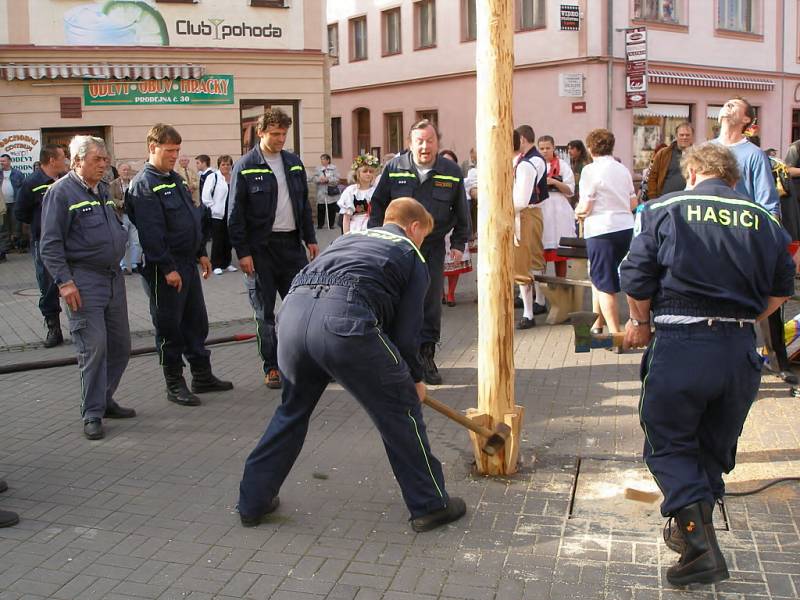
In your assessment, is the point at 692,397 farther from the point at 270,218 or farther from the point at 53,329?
the point at 53,329

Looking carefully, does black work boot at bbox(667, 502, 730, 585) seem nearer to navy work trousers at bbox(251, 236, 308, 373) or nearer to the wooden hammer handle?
the wooden hammer handle

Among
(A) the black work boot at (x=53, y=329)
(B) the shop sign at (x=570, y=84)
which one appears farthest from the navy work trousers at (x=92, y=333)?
(B) the shop sign at (x=570, y=84)

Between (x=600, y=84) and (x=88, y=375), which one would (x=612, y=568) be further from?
(x=600, y=84)

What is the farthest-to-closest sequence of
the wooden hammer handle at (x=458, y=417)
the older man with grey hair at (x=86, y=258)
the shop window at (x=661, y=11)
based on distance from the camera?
the shop window at (x=661, y=11) → the older man with grey hair at (x=86, y=258) → the wooden hammer handle at (x=458, y=417)

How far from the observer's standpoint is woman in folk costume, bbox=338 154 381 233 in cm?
1128

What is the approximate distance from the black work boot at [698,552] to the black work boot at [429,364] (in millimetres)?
3603

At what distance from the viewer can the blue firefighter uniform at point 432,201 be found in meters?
7.24

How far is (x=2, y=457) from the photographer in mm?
5949

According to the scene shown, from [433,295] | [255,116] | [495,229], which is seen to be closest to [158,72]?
[255,116]

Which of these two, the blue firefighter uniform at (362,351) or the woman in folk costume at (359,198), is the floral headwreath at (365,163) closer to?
the woman in folk costume at (359,198)

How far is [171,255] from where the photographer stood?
22.5 feet

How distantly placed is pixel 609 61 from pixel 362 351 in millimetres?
21278

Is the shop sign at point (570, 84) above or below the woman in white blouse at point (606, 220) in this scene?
above

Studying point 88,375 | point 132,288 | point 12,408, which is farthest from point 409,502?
point 132,288
